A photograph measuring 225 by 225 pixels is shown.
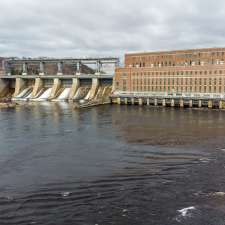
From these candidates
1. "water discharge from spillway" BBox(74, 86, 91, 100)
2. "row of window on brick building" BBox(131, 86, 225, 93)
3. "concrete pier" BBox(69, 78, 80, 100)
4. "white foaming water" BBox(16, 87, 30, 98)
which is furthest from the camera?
"white foaming water" BBox(16, 87, 30, 98)

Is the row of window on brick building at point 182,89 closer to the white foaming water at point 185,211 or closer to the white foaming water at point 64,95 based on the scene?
the white foaming water at point 64,95

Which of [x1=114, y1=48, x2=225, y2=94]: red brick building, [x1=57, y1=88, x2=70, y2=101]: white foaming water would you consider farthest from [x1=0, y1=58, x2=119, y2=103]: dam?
[x1=114, y1=48, x2=225, y2=94]: red brick building

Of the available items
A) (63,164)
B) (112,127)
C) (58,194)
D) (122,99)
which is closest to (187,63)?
(122,99)

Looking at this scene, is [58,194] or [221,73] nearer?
[58,194]

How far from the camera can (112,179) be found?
2175 centimetres

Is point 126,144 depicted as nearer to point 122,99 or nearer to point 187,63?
point 122,99

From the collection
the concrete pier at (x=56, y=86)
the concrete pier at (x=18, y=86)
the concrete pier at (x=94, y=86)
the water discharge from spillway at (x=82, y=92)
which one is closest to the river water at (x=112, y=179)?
the concrete pier at (x=94, y=86)

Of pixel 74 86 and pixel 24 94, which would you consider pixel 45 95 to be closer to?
pixel 24 94

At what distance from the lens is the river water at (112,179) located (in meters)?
16.5

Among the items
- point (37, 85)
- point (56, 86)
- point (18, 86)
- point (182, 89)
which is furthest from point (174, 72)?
point (18, 86)

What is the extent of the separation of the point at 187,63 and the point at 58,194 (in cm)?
8269

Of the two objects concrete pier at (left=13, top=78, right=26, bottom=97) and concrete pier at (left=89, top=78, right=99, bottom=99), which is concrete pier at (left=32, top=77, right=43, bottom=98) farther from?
concrete pier at (left=89, top=78, right=99, bottom=99)

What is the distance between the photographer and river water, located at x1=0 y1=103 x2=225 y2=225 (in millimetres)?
16516

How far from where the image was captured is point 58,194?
19172 millimetres
